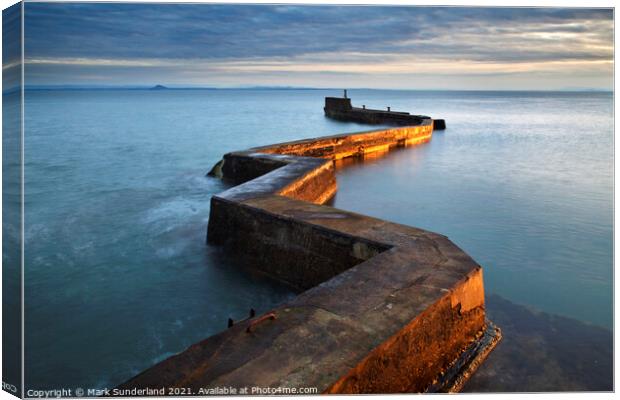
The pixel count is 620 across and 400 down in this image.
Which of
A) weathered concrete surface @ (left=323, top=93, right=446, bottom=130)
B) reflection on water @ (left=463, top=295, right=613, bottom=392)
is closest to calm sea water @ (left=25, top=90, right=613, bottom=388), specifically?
reflection on water @ (left=463, top=295, right=613, bottom=392)

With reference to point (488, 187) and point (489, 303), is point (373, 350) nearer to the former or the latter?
point (489, 303)

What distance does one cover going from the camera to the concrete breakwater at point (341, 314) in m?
2.31

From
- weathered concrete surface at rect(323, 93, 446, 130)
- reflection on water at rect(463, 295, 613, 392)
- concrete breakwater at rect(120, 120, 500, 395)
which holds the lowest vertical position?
reflection on water at rect(463, 295, 613, 392)

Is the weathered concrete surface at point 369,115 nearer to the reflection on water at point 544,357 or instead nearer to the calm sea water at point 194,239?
the calm sea water at point 194,239

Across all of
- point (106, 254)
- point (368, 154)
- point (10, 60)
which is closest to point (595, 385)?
point (10, 60)

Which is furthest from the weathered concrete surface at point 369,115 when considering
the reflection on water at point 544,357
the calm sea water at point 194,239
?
the reflection on water at point 544,357

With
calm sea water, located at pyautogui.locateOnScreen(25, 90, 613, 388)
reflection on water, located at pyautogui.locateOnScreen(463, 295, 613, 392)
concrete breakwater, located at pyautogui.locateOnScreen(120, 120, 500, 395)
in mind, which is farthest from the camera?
calm sea water, located at pyautogui.locateOnScreen(25, 90, 613, 388)

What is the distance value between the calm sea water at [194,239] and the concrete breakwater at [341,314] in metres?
0.45

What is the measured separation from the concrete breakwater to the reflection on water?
Result: 0.13m

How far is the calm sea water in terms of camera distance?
3766mm

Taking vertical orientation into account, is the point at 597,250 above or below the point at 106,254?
above

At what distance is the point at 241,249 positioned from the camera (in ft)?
16.6

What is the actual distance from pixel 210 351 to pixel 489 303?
111 inches

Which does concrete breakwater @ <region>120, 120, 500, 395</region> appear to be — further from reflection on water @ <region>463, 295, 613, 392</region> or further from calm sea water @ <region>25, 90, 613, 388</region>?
calm sea water @ <region>25, 90, 613, 388</region>
